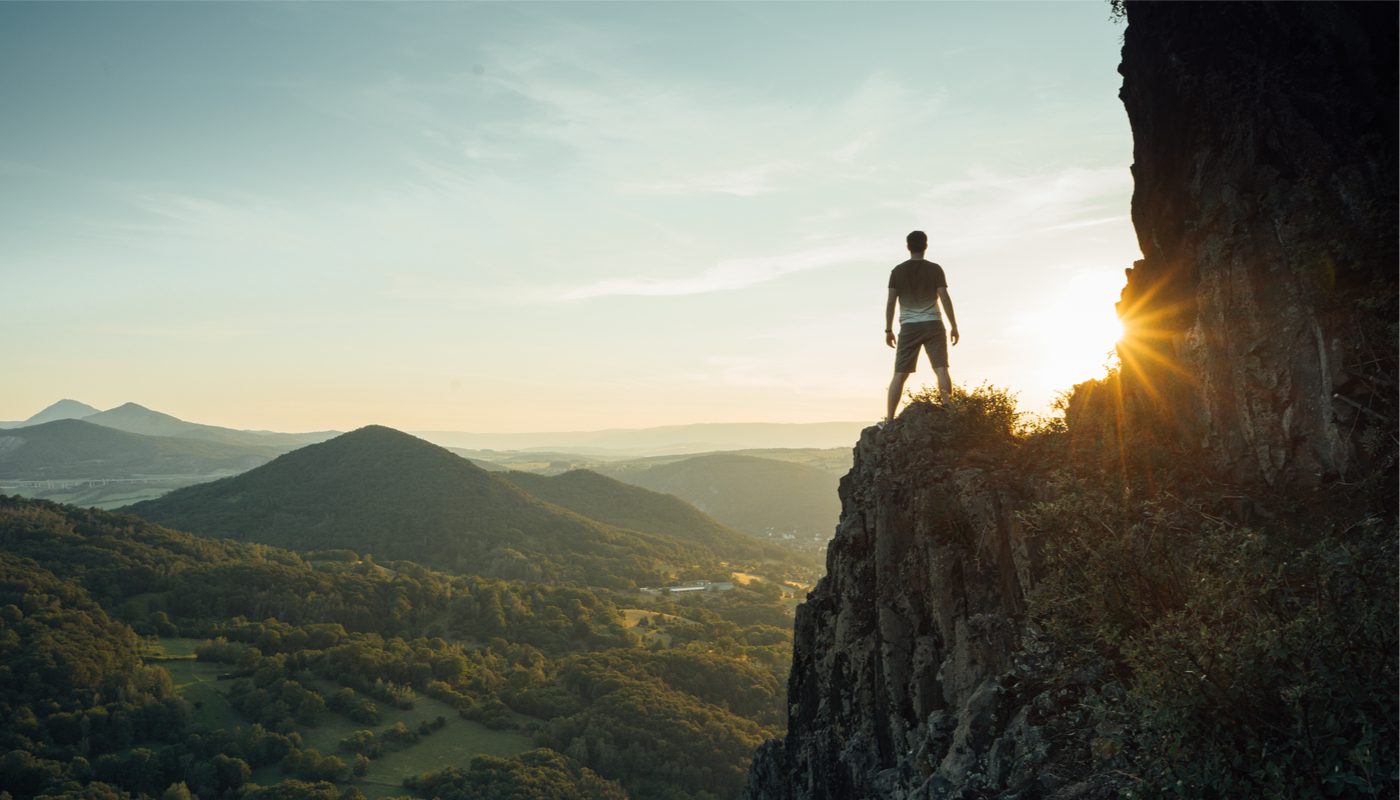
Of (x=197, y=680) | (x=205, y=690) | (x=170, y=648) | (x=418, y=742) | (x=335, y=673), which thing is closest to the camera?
(x=418, y=742)

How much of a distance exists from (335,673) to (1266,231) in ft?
373

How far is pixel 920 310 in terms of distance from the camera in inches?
531

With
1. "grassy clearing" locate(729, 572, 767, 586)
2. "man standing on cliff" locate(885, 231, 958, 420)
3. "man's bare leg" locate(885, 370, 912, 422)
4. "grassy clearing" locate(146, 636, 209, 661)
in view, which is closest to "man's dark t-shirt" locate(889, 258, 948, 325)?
"man standing on cliff" locate(885, 231, 958, 420)

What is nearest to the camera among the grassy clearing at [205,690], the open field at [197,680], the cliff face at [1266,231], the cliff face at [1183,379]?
the cliff face at [1183,379]

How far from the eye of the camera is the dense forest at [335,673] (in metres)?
73.4

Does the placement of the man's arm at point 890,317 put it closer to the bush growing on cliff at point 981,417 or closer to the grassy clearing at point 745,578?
the bush growing on cliff at point 981,417

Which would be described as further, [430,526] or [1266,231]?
[430,526]

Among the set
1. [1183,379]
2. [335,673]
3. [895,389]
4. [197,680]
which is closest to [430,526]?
[335,673]

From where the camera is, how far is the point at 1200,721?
6.13 meters

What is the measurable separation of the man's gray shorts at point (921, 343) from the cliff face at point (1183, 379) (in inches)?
38.5

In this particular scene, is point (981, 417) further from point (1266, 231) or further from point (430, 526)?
point (430, 526)

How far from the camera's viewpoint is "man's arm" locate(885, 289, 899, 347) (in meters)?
13.7

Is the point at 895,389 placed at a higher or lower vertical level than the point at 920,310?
lower

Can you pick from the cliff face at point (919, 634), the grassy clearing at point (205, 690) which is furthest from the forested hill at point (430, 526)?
the cliff face at point (919, 634)
